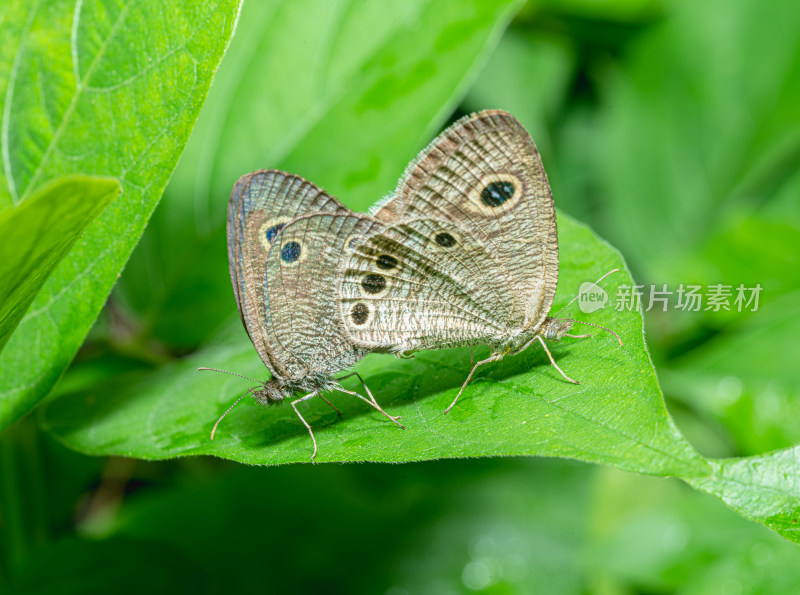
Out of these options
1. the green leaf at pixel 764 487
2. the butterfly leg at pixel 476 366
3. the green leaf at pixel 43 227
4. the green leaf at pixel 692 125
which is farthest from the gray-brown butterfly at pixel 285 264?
the green leaf at pixel 692 125

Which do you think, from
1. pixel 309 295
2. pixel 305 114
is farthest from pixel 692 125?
pixel 309 295

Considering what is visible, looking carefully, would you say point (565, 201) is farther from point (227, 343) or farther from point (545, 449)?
point (545, 449)

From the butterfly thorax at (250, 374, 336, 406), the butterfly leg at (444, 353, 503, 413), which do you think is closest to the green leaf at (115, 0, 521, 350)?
the butterfly thorax at (250, 374, 336, 406)

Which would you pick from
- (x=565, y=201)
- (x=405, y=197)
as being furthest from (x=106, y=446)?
(x=565, y=201)

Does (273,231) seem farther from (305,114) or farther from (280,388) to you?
(305,114)

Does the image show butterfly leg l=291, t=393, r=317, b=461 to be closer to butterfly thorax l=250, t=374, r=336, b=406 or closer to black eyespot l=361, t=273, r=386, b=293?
butterfly thorax l=250, t=374, r=336, b=406

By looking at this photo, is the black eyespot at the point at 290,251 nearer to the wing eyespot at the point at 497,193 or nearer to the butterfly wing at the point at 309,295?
the butterfly wing at the point at 309,295
